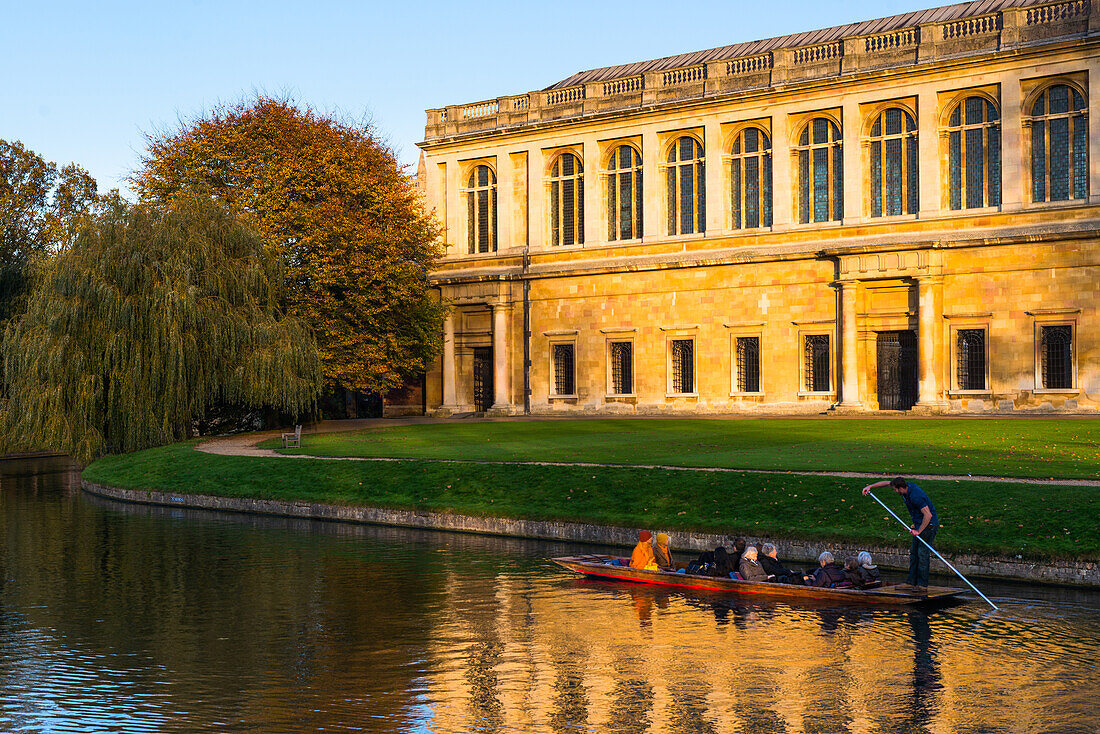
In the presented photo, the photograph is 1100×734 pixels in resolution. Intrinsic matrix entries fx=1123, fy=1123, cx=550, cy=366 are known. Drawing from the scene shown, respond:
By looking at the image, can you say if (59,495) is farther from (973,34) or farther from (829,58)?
(973,34)

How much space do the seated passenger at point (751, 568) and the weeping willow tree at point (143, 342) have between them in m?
25.5

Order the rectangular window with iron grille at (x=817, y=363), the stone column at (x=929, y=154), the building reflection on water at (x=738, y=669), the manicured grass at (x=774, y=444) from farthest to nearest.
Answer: the rectangular window with iron grille at (x=817, y=363), the stone column at (x=929, y=154), the manicured grass at (x=774, y=444), the building reflection on water at (x=738, y=669)

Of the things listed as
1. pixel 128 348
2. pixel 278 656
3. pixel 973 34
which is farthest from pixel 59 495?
pixel 973 34

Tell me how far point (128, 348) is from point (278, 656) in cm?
2638

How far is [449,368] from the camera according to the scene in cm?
5894

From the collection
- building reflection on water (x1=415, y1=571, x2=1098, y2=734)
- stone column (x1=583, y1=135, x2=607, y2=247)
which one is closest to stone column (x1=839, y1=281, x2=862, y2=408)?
stone column (x1=583, y1=135, x2=607, y2=247)

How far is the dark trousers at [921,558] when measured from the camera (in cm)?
1756

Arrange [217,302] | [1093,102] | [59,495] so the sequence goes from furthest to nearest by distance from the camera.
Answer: [1093,102] → [217,302] → [59,495]

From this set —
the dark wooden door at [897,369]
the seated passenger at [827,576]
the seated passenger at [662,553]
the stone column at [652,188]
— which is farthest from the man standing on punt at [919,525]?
the stone column at [652,188]

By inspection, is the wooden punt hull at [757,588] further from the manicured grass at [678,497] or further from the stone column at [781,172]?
the stone column at [781,172]

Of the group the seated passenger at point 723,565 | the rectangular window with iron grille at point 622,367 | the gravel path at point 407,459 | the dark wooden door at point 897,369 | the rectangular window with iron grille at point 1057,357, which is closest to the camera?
the seated passenger at point 723,565

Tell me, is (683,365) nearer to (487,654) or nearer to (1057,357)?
(1057,357)

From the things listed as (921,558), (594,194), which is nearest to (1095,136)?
(594,194)

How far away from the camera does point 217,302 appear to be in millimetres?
40531
